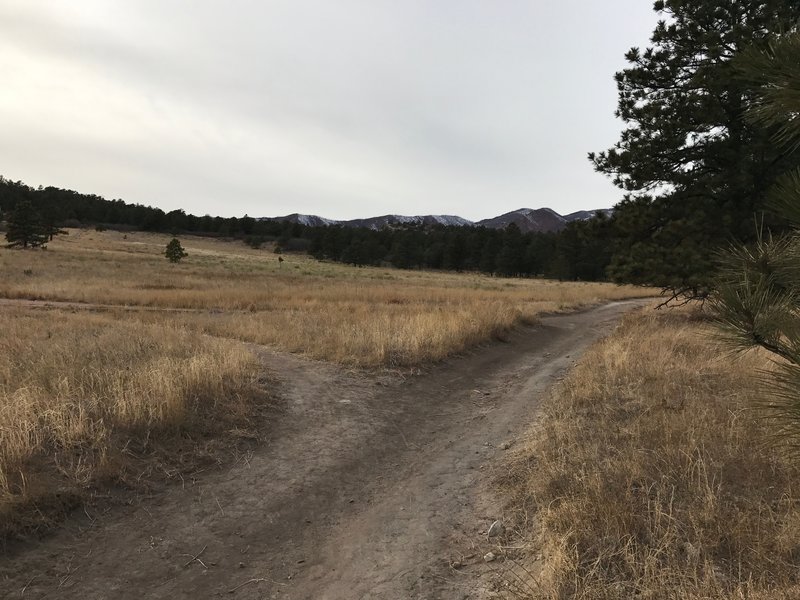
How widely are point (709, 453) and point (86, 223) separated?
124 metres

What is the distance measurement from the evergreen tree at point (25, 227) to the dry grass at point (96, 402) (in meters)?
56.0

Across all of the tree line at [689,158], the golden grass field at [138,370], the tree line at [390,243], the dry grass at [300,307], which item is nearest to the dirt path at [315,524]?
the golden grass field at [138,370]

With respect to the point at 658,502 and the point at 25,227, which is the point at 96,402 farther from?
the point at 25,227

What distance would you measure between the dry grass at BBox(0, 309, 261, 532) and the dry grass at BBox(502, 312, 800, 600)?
4040 mm

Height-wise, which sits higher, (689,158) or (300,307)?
(689,158)

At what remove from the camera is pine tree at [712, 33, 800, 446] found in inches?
80.9

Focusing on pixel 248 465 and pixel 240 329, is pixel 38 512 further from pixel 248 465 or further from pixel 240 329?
pixel 240 329

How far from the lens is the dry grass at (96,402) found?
171 inches

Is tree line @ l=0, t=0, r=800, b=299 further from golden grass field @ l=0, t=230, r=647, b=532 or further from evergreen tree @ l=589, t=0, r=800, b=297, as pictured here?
golden grass field @ l=0, t=230, r=647, b=532

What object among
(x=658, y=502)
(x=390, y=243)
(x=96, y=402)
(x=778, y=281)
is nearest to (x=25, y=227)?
(x=96, y=402)

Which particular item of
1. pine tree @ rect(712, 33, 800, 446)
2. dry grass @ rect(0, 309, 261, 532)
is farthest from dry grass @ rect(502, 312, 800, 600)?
dry grass @ rect(0, 309, 261, 532)

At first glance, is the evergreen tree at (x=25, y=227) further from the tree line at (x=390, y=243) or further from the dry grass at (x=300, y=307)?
the tree line at (x=390, y=243)

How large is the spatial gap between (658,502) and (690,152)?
13988 millimetres

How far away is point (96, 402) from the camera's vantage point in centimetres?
557
